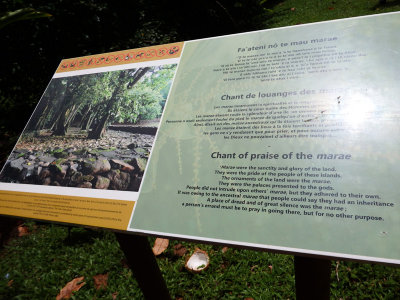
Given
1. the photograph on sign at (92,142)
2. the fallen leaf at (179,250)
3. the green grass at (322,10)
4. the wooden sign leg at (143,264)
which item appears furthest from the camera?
the green grass at (322,10)

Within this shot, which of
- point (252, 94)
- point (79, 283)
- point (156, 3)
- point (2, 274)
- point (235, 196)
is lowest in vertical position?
point (79, 283)

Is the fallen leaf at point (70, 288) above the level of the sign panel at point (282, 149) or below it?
below

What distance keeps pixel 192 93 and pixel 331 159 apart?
2.03 feet

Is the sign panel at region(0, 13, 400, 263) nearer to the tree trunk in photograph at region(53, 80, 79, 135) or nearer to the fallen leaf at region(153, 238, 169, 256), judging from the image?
the tree trunk in photograph at region(53, 80, 79, 135)

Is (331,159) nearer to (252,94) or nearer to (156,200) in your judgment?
(252,94)

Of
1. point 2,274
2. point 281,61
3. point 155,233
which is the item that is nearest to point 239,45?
point 281,61

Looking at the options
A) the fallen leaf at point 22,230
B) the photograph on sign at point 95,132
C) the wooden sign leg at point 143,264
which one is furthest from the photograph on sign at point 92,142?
the fallen leaf at point 22,230

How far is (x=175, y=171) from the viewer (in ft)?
3.23

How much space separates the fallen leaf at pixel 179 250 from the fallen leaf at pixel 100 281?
57 centimetres

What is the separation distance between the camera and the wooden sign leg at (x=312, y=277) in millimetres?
925

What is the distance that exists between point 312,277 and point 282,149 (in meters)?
0.49

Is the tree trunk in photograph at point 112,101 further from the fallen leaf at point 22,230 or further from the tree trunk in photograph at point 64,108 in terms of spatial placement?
the fallen leaf at point 22,230

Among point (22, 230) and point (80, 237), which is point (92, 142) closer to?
point (80, 237)

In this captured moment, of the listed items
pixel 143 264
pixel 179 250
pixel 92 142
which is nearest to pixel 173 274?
pixel 179 250
